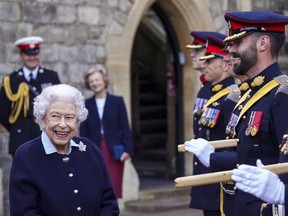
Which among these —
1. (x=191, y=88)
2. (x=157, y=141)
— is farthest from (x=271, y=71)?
(x=157, y=141)

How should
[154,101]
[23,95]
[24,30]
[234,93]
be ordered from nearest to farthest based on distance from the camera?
[234,93]
[23,95]
[24,30]
[154,101]

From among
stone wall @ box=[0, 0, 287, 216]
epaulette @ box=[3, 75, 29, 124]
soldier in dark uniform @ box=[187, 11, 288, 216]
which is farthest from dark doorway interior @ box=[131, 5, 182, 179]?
soldier in dark uniform @ box=[187, 11, 288, 216]

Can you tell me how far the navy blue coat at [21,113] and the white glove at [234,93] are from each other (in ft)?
7.80

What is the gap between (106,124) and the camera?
25.9ft

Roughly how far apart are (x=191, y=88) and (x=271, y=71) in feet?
21.2

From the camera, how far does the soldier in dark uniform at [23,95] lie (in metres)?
7.40

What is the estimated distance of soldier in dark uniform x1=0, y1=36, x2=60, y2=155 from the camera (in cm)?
740

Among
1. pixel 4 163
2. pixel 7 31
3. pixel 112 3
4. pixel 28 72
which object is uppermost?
pixel 112 3

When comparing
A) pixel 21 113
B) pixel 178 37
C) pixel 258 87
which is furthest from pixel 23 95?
pixel 258 87

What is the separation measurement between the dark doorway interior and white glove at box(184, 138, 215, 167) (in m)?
6.04

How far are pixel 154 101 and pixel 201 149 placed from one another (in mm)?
9039

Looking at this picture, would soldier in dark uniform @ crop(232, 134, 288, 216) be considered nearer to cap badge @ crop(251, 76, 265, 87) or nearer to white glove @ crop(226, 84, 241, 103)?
cap badge @ crop(251, 76, 265, 87)

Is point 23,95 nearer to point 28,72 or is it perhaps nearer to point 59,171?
point 28,72

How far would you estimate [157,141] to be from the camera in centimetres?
1272
